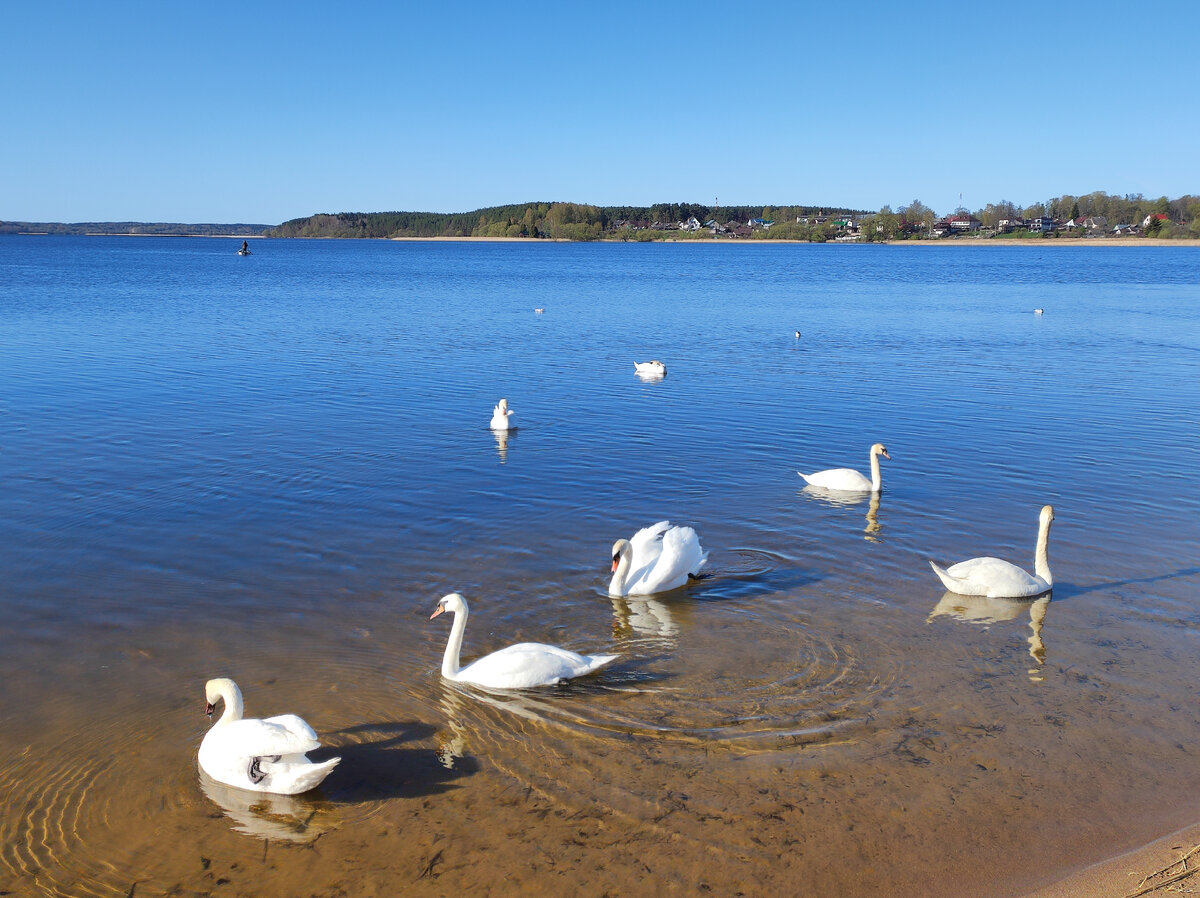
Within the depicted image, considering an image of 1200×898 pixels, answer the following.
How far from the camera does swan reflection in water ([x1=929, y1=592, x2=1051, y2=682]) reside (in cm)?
955

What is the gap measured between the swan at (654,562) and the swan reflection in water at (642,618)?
95mm

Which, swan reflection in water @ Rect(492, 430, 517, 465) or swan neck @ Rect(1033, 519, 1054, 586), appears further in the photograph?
swan reflection in water @ Rect(492, 430, 517, 465)

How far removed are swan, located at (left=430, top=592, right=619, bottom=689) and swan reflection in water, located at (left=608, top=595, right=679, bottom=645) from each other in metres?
1.08

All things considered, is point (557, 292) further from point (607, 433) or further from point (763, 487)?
point (763, 487)

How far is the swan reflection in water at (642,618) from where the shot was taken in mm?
9266

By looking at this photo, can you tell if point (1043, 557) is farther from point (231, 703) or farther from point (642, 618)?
point (231, 703)

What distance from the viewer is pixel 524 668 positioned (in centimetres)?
788

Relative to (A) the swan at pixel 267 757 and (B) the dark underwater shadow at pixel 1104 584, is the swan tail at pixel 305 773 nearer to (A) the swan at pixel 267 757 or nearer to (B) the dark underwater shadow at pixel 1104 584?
(A) the swan at pixel 267 757

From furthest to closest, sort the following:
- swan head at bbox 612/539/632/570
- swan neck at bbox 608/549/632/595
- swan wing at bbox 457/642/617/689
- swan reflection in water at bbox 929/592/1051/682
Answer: swan neck at bbox 608/549/632/595
swan head at bbox 612/539/632/570
swan reflection in water at bbox 929/592/1051/682
swan wing at bbox 457/642/617/689

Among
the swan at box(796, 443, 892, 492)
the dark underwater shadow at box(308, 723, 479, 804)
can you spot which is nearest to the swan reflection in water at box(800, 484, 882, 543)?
the swan at box(796, 443, 892, 492)

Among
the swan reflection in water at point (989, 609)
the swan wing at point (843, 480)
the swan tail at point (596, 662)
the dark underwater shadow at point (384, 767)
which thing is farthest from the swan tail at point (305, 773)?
the swan wing at point (843, 480)

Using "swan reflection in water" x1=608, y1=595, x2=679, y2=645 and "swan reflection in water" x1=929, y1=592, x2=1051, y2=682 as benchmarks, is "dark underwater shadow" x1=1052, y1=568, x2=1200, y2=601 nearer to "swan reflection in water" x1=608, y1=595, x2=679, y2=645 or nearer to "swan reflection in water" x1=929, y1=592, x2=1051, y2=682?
"swan reflection in water" x1=929, y1=592, x2=1051, y2=682

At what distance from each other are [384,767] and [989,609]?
631cm

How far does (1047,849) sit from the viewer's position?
5.95 metres
